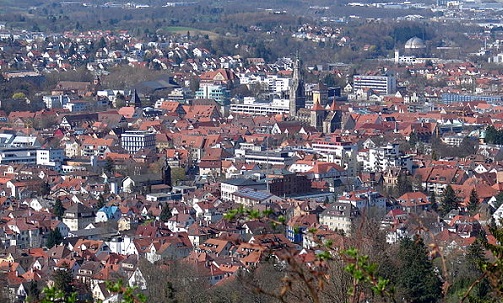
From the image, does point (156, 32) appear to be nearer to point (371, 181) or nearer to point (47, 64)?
point (47, 64)

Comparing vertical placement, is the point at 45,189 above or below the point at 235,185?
below

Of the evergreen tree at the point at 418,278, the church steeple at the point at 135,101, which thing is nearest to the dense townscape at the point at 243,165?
the evergreen tree at the point at 418,278

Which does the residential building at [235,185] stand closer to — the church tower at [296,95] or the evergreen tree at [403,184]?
the evergreen tree at [403,184]

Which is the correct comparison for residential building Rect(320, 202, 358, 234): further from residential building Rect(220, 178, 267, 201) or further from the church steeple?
the church steeple

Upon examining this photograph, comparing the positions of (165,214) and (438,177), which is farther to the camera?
(438,177)

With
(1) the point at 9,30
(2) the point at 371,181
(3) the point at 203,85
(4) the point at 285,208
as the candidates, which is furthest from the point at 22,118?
(1) the point at 9,30

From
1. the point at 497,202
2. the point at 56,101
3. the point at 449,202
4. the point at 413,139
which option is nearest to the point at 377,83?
the point at 56,101

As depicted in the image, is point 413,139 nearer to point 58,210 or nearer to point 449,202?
point 449,202

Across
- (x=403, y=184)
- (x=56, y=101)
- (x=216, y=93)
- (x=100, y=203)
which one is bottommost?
(x=216, y=93)

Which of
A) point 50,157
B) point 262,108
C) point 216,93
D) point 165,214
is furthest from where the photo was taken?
point 216,93
